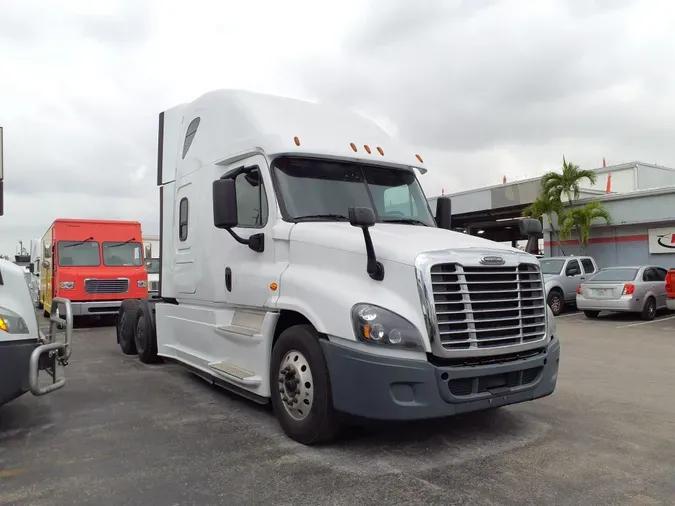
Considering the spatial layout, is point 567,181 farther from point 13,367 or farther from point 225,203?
point 13,367

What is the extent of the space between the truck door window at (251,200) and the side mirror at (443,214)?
212cm

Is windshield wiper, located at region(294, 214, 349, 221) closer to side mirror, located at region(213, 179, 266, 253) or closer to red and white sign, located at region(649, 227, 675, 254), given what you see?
side mirror, located at region(213, 179, 266, 253)

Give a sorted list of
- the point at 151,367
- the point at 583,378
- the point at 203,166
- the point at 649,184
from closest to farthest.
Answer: the point at 203,166 → the point at 583,378 → the point at 151,367 → the point at 649,184

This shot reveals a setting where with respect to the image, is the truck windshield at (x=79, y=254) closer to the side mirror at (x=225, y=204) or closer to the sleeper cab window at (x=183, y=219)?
the sleeper cab window at (x=183, y=219)

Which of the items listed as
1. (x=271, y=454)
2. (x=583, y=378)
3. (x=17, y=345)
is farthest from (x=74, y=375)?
(x=583, y=378)

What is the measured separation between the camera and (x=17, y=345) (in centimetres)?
464

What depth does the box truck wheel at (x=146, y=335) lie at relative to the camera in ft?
28.0

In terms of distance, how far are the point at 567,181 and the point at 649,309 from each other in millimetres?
8949

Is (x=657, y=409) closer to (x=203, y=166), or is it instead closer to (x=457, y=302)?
(x=457, y=302)

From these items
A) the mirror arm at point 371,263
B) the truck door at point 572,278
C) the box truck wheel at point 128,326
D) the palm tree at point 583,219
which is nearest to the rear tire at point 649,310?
the truck door at point 572,278

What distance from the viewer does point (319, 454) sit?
4.49m

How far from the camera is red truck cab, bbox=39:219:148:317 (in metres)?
14.2

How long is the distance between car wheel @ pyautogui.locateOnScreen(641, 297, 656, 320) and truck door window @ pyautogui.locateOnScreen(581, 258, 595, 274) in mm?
3261

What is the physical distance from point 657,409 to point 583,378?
1669 mm
